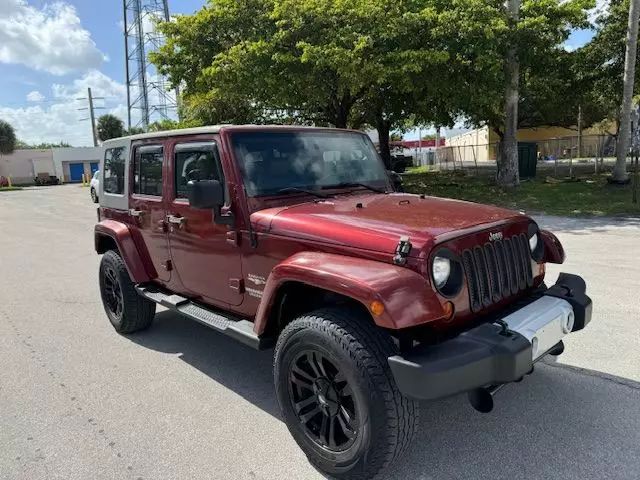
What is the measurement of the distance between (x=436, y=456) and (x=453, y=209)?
1.49 meters

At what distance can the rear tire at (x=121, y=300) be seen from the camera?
499 centimetres

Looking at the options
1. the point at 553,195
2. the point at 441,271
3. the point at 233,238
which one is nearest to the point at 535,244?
the point at 441,271

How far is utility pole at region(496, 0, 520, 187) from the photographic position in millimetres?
15383

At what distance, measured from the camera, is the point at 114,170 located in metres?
5.34

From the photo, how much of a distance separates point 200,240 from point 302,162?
95cm

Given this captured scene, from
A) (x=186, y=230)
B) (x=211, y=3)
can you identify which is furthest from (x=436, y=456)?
(x=211, y=3)

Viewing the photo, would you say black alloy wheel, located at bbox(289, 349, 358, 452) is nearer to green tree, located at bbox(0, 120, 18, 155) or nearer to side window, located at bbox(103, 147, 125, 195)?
side window, located at bbox(103, 147, 125, 195)

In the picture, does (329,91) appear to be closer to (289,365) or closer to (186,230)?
(186,230)

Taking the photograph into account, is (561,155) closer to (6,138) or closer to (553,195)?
(553,195)

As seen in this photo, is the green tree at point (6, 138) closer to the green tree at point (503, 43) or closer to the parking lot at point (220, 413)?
the green tree at point (503, 43)

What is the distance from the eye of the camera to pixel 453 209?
11.3ft

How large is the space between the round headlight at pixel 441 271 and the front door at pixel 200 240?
145 centimetres

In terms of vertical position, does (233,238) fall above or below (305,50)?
below

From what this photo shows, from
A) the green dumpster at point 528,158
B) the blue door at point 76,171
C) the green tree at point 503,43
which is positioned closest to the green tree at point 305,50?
the green tree at point 503,43
